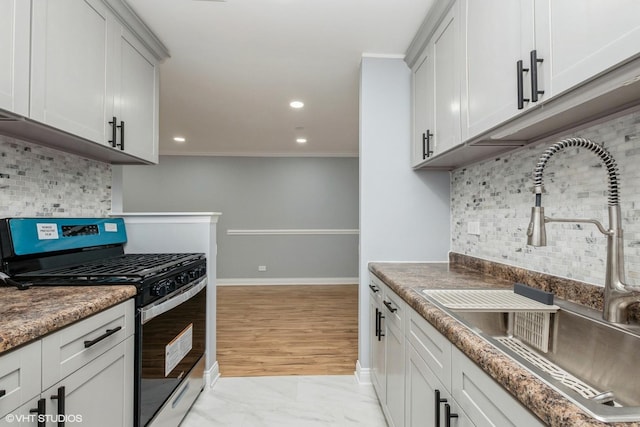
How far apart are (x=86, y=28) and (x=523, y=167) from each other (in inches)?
88.6

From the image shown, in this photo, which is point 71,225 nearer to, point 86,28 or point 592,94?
point 86,28

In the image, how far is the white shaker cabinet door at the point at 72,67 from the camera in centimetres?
129

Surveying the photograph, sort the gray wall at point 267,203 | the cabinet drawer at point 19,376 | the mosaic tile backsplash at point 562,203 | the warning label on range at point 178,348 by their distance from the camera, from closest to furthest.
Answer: the cabinet drawer at point 19,376 → the mosaic tile backsplash at point 562,203 → the warning label on range at point 178,348 → the gray wall at point 267,203

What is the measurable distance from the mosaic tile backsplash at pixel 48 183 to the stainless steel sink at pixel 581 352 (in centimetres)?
200

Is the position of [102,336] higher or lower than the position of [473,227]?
lower

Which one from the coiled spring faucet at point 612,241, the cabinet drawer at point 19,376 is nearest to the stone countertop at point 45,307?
the cabinet drawer at point 19,376

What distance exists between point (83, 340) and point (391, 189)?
76.3 inches

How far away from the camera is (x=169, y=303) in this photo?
5.43ft

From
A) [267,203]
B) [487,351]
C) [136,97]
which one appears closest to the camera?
[487,351]

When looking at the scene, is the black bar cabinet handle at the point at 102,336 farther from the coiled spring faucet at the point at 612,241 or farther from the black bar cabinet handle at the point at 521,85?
the black bar cabinet handle at the point at 521,85

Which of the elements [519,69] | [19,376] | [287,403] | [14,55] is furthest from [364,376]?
[14,55]

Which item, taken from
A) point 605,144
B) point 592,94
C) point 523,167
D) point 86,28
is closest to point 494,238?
point 523,167

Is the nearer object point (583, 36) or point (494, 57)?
point (583, 36)

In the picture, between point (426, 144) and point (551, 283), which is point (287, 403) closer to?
point (551, 283)
